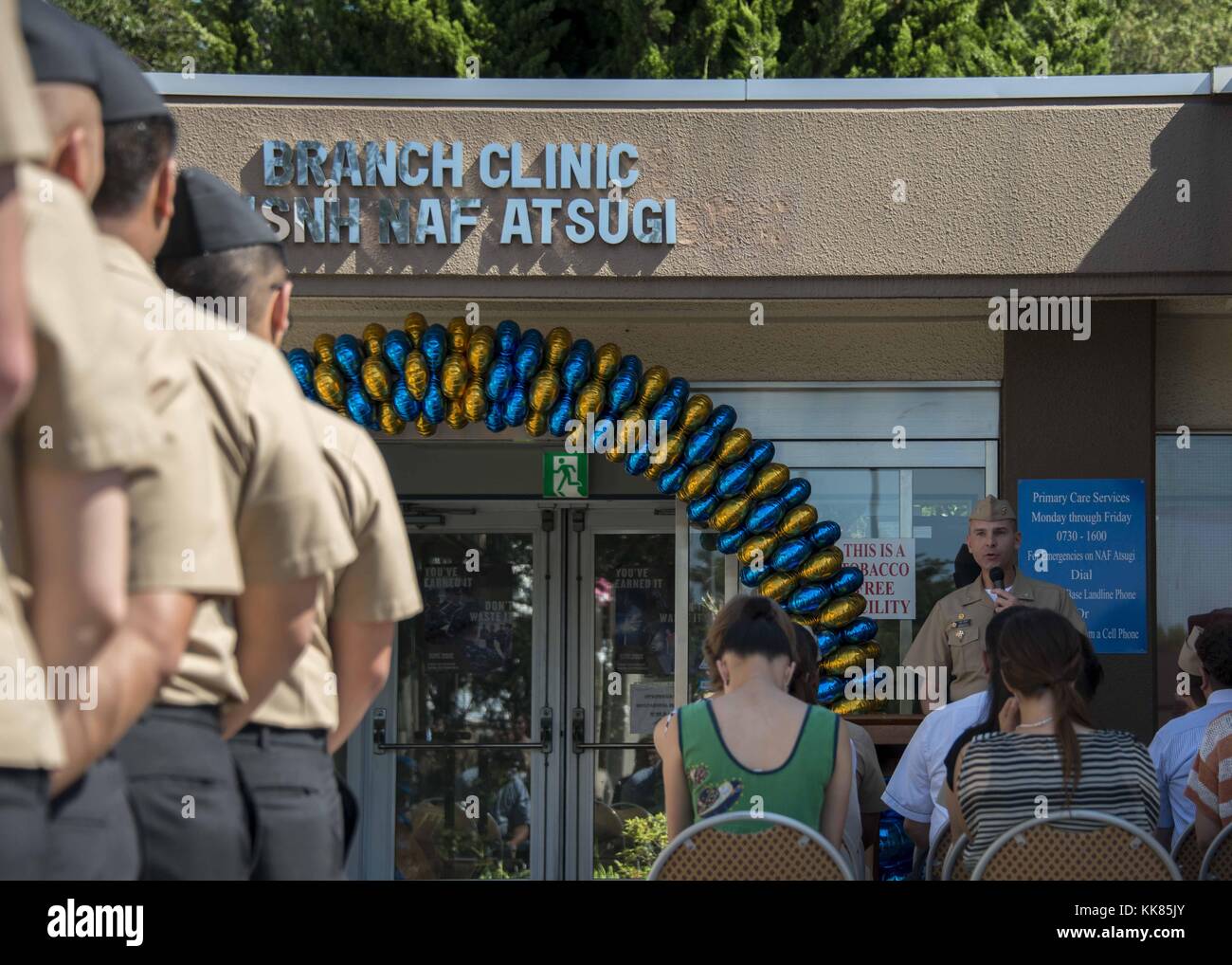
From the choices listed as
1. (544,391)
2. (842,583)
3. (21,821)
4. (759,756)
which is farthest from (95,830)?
(842,583)

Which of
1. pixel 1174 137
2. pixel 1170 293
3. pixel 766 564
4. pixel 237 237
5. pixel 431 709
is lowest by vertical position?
pixel 431 709

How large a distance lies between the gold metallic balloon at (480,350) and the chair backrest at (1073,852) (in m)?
3.72

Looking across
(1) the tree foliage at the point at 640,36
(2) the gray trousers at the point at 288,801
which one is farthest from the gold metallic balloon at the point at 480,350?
(1) the tree foliage at the point at 640,36

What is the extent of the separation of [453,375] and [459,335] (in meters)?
0.19

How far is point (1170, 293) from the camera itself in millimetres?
6172

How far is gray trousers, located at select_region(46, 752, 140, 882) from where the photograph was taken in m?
1.68

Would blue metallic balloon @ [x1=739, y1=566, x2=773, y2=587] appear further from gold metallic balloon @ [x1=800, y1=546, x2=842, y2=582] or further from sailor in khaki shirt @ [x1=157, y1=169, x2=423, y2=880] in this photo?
sailor in khaki shirt @ [x1=157, y1=169, x2=423, y2=880]

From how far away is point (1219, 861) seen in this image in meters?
3.43

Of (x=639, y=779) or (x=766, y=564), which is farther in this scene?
(x=639, y=779)

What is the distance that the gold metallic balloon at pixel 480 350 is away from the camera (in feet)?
20.8

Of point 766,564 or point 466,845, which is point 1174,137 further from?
point 466,845

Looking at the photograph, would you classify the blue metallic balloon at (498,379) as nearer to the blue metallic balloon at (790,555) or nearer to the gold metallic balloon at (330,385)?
the gold metallic balloon at (330,385)
